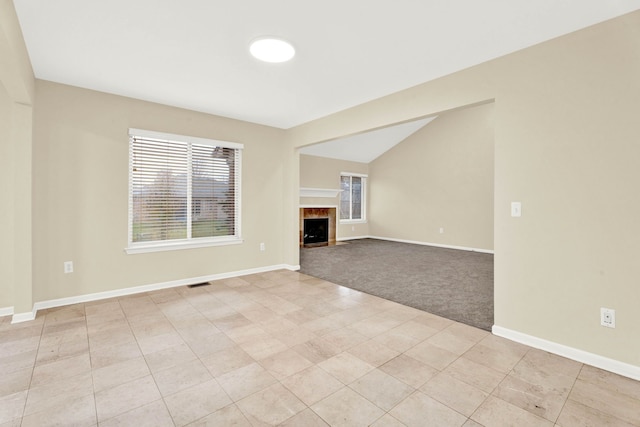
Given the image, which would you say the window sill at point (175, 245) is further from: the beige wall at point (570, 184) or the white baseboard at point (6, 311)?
the beige wall at point (570, 184)

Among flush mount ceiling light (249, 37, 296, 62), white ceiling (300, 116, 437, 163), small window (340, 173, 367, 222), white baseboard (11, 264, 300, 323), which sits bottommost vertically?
white baseboard (11, 264, 300, 323)

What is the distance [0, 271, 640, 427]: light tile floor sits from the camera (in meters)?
1.61

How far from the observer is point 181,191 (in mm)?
4004

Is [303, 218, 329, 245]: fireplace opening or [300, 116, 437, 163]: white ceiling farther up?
[300, 116, 437, 163]: white ceiling

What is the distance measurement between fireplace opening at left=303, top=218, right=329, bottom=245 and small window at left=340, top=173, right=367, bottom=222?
28.2 inches

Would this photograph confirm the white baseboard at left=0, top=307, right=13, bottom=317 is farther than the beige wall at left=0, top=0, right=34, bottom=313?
Yes

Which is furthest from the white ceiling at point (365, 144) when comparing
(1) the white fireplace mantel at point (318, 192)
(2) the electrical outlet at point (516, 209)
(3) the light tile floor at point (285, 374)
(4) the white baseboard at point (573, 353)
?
(4) the white baseboard at point (573, 353)

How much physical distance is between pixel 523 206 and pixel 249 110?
3330 millimetres

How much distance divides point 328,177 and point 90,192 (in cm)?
555

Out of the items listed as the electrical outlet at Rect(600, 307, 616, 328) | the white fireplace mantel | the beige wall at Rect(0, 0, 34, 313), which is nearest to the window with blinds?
the beige wall at Rect(0, 0, 34, 313)

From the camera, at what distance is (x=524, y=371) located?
2.03m

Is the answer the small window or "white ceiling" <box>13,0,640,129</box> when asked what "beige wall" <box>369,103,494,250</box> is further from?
"white ceiling" <box>13,0,640,129</box>

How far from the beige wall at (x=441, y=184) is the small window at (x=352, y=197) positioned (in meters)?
0.31

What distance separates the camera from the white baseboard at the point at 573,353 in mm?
1972
